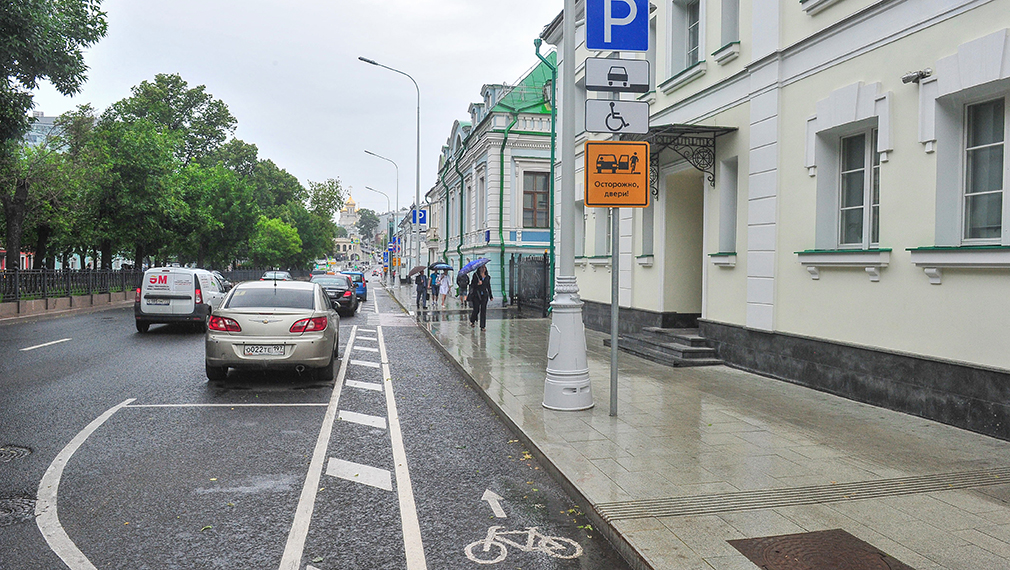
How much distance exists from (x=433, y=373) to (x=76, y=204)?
27019 mm

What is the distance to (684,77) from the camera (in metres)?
13.1

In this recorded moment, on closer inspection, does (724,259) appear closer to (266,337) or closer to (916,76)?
(916,76)

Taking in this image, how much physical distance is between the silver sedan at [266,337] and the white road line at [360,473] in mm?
3893

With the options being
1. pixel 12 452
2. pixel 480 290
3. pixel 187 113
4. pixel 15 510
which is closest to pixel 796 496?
pixel 15 510

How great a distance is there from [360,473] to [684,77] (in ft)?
33.4

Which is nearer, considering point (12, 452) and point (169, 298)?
point (12, 452)

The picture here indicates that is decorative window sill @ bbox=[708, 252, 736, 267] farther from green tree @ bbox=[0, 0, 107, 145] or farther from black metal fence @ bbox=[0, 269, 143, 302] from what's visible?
black metal fence @ bbox=[0, 269, 143, 302]

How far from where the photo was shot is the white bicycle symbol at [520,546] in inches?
166

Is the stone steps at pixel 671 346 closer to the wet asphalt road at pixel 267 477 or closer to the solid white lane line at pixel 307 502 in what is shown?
the wet asphalt road at pixel 267 477

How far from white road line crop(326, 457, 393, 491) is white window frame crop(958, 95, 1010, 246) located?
6.23 meters

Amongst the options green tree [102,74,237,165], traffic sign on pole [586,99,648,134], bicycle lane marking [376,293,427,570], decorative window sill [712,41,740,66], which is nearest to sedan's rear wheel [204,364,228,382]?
bicycle lane marking [376,293,427,570]

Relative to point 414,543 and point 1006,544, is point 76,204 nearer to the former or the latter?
point 414,543

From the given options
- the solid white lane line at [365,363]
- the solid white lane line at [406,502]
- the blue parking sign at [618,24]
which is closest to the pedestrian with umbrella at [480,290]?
the solid white lane line at [365,363]

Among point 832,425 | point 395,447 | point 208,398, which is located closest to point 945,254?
point 832,425
